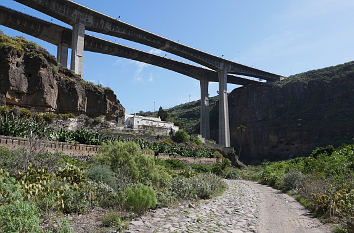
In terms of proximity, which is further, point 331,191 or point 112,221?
point 331,191

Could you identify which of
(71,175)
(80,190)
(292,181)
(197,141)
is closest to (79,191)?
(80,190)

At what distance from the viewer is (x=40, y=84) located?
97.2 ft

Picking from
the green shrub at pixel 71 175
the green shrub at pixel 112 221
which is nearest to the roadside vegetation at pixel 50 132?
the green shrub at pixel 71 175

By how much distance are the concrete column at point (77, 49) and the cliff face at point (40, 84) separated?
3.64 metres

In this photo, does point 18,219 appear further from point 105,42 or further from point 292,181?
point 105,42

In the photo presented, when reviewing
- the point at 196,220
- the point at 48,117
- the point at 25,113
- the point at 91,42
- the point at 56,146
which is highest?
the point at 91,42

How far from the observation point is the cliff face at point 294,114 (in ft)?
201

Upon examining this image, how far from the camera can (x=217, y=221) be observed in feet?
24.5

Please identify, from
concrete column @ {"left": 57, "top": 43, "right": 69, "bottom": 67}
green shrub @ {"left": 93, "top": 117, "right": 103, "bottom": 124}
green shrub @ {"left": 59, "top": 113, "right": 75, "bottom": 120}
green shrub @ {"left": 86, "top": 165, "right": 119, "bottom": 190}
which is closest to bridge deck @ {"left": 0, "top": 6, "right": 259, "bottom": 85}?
concrete column @ {"left": 57, "top": 43, "right": 69, "bottom": 67}

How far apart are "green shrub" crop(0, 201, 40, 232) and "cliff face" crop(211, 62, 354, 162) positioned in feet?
199

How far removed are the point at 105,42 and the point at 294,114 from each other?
4703 cm

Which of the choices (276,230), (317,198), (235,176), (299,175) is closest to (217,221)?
(276,230)

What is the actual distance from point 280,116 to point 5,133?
64.5m

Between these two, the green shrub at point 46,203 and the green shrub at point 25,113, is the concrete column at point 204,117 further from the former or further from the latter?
the green shrub at point 46,203
